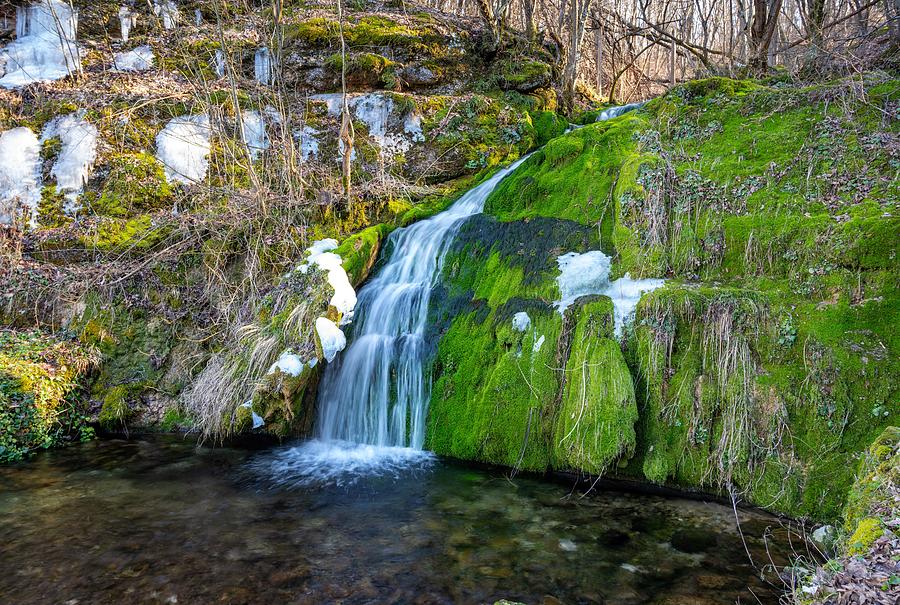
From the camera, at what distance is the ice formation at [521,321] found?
581 centimetres

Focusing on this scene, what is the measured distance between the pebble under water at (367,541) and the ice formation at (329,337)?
1597mm

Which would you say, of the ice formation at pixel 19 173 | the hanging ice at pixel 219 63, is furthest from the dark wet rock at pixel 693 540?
the hanging ice at pixel 219 63

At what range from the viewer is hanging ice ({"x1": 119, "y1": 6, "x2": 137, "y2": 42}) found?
12242 mm

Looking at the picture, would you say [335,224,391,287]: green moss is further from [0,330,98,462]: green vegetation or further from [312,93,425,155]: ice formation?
[0,330,98,462]: green vegetation

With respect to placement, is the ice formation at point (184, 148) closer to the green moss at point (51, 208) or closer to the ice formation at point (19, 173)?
the green moss at point (51, 208)

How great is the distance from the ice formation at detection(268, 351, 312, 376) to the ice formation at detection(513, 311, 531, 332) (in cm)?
266

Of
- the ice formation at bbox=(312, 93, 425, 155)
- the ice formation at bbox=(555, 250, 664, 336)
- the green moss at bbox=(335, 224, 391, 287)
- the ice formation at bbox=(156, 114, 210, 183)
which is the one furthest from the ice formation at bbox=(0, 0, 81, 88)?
the ice formation at bbox=(555, 250, 664, 336)

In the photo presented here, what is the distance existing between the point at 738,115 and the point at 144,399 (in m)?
9.38

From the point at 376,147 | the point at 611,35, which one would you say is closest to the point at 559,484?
the point at 376,147

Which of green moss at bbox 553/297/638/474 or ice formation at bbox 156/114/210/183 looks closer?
green moss at bbox 553/297/638/474

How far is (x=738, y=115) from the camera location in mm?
6809

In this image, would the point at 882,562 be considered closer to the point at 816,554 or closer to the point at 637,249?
the point at 816,554

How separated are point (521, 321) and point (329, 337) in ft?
7.86

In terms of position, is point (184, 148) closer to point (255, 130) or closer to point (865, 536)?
point (255, 130)
